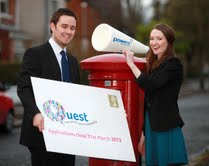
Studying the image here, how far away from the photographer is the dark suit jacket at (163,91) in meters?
4.70

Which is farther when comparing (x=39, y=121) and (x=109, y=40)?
(x=109, y=40)

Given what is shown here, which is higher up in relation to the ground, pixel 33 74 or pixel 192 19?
pixel 192 19

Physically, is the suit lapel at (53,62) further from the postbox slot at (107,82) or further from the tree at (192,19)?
the tree at (192,19)

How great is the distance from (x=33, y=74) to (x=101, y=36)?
36.3 inches

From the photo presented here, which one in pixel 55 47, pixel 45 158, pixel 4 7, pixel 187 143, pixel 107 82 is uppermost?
pixel 4 7

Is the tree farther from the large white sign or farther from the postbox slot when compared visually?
the large white sign

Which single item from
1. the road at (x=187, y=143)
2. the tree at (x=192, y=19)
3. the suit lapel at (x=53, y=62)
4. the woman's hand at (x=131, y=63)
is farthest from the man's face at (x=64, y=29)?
the tree at (x=192, y=19)

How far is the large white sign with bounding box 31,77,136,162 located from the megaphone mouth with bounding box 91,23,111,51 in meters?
0.47

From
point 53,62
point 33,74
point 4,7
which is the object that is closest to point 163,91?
point 53,62

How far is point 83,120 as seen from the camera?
14.8 feet

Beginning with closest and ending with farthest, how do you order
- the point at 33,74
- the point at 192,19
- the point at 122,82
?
1. the point at 33,74
2. the point at 122,82
3. the point at 192,19

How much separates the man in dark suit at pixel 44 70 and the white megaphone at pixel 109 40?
52 cm

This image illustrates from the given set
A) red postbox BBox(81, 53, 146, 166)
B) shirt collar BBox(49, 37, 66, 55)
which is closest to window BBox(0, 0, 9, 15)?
red postbox BBox(81, 53, 146, 166)

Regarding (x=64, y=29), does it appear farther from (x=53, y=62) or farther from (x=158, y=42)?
(x=158, y=42)
